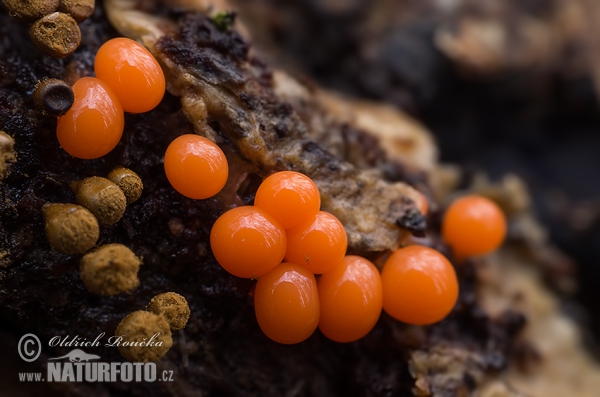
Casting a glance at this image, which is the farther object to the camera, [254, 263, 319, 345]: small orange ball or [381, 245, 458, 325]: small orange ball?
[381, 245, 458, 325]: small orange ball

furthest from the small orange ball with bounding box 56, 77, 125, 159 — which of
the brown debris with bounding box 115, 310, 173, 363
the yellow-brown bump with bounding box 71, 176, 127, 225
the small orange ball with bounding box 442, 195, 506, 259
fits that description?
the small orange ball with bounding box 442, 195, 506, 259

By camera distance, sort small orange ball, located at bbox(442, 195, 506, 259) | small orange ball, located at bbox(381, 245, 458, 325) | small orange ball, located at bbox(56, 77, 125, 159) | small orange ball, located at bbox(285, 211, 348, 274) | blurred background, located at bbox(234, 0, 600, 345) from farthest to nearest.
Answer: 1. blurred background, located at bbox(234, 0, 600, 345)
2. small orange ball, located at bbox(442, 195, 506, 259)
3. small orange ball, located at bbox(381, 245, 458, 325)
4. small orange ball, located at bbox(285, 211, 348, 274)
5. small orange ball, located at bbox(56, 77, 125, 159)

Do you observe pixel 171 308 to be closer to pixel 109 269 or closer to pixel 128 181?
pixel 109 269

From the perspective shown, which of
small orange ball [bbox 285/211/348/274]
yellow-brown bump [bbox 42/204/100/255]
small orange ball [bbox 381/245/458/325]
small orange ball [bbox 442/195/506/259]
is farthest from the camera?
small orange ball [bbox 442/195/506/259]

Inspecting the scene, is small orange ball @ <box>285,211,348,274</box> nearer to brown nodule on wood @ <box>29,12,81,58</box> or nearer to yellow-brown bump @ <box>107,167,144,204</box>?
yellow-brown bump @ <box>107,167,144,204</box>

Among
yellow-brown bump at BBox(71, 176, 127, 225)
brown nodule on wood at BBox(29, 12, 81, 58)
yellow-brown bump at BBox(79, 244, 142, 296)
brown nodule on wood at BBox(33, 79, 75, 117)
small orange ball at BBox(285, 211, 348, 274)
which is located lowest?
yellow-brown bump at BBox(79, 244, 142, 296)

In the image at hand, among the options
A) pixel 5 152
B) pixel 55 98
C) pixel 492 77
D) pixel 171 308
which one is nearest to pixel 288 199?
pixel 171 308

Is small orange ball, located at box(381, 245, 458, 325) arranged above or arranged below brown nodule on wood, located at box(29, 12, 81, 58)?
below

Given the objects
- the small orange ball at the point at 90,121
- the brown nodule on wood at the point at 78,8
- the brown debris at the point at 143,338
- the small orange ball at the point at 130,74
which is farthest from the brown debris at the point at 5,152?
the brown debris at the point at 143,338

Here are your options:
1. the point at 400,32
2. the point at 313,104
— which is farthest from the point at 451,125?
the point at 313,104
